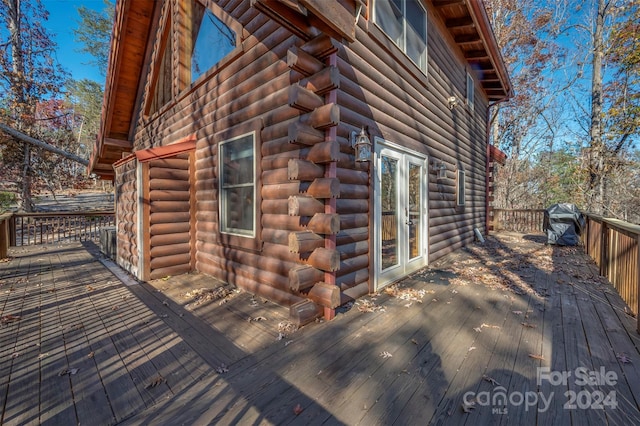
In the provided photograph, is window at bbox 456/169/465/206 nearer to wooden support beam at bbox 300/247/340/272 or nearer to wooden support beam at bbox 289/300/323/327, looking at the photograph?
wooden support beam at bbox 300/247/340/272

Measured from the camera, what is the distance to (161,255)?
4.45 m

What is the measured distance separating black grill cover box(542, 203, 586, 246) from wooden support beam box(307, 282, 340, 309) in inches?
288

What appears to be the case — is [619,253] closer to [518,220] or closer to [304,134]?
[304,134]

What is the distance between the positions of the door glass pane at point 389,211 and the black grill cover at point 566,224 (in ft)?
18.7

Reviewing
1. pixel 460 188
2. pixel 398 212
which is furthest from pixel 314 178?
pixel 460 188

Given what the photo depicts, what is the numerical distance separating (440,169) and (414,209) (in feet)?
4.79

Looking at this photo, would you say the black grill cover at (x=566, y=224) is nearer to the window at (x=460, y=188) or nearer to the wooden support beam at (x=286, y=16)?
the window at (x=460, y=188)

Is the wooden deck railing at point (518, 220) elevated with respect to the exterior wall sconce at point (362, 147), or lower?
lower

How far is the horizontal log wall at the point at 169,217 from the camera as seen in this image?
4.33 m

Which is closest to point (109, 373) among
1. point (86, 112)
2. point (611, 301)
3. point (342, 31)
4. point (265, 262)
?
point (265, 262)

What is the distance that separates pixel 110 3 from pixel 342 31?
20.0 meters

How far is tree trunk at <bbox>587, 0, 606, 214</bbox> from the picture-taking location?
9789mm

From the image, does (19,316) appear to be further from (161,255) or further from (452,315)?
(452,315)

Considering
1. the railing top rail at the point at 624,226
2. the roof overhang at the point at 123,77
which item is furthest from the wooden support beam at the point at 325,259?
the roof overhang at the point at 123,77
